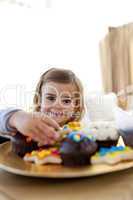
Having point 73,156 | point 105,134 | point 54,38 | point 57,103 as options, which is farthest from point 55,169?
point 54,38

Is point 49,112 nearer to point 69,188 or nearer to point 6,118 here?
point 6,118

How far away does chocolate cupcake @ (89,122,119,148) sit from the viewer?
2.03 feet

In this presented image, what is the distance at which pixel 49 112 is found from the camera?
3.13 ft

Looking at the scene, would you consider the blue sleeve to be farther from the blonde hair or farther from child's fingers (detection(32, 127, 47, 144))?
the blonde hair

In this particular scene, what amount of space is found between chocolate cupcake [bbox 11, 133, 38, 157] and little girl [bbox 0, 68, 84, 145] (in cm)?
2

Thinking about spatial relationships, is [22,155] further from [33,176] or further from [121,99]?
[121,99]

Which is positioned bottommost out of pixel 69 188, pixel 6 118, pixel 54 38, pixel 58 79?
pixel 69 188

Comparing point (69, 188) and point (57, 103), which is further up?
point (57, 103)

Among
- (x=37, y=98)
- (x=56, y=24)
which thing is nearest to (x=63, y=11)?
(x=56, y=24)

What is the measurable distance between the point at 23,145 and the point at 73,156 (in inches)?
5.6

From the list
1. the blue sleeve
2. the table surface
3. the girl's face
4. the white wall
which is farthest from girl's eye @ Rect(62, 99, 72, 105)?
the white wall

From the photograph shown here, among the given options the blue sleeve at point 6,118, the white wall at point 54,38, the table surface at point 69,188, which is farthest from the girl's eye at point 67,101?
the white wall at point 54,38

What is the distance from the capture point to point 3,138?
843 mm

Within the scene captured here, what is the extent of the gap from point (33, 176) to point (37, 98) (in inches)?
24.3
